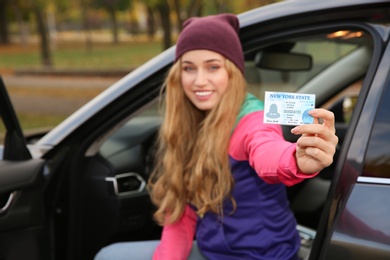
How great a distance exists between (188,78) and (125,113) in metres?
0.39

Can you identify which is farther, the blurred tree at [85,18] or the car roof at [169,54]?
the blurred tree at [85,18]

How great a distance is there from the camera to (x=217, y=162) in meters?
1.92

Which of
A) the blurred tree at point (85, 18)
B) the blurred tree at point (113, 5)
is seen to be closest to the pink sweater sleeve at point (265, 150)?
the blurred tree at point (113, 5)

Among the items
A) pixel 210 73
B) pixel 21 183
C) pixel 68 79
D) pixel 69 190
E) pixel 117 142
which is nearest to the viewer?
pixel 210 73

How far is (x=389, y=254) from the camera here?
4.97 ft

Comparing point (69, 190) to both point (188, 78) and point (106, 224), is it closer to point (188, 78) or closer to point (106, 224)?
point (106, 224)

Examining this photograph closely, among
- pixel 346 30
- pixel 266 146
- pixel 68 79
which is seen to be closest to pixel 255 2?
pixel 346 30

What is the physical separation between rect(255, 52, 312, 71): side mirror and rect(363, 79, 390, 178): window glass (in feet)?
3.47

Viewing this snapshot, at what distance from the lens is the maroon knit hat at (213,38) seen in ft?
6.47

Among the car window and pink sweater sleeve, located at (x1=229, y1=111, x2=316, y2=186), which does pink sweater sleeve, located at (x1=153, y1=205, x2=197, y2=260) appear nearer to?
pink sweater sleeve, located at (x1=229, y1=111, x2=316, y2=186)

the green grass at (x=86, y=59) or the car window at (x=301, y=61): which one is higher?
the car window at (x=301, y=61)

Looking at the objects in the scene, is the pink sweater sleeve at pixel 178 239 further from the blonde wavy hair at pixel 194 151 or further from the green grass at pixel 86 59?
the green grass at pixel 86 59

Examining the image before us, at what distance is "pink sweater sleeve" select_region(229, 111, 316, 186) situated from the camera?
1.55 m

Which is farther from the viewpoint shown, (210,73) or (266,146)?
(210,73)
